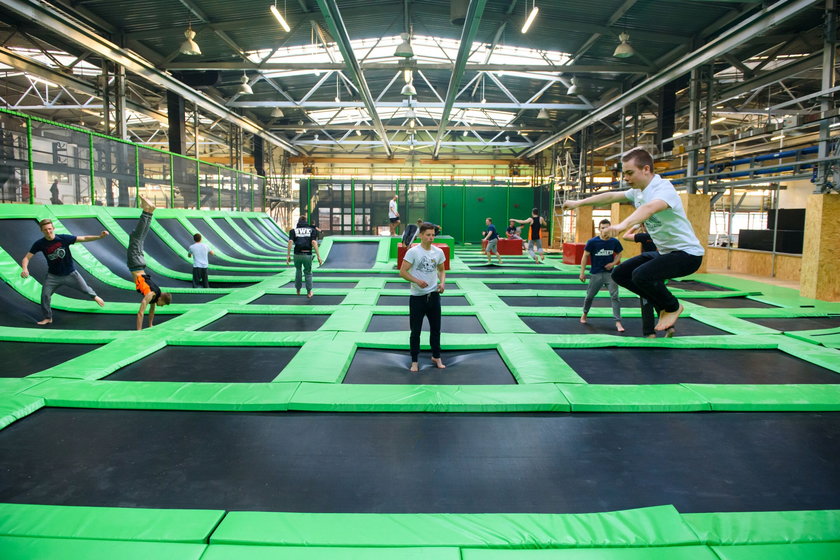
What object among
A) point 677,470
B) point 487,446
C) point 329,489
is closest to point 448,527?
point 329,489

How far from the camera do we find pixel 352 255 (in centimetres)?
1373

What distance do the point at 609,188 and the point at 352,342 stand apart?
47.4ft

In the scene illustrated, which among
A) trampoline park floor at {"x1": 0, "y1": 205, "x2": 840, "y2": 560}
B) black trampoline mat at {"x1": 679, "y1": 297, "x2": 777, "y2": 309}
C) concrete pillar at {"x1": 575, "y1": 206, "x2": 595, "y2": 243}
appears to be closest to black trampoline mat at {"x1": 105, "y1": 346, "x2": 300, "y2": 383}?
trampoline park floor at {"x1": 0, "y1": 205, "x2": 840, "y2": 560}

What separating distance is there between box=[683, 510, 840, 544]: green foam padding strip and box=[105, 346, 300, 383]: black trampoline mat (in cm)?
318

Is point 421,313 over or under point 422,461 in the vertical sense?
over

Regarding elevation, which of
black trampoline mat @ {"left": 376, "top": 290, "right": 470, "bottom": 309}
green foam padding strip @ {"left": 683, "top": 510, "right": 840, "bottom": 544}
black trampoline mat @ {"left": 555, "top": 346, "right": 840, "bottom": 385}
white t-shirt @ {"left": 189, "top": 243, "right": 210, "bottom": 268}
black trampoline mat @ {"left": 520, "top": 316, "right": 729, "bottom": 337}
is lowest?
green foam padding strip @ {"left": 683, "top": 510, "right": 840, "bottom": 544}

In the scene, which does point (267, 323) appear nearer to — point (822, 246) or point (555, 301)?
point (555, 301)

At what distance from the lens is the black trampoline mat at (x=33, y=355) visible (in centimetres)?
426

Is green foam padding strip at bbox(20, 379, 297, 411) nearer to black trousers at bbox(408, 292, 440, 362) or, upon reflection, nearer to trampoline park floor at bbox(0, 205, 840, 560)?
trampoline park floor at bbox(0, 205, 840, 560)

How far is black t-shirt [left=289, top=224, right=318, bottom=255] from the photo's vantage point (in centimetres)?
796

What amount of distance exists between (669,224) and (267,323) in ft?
15.4

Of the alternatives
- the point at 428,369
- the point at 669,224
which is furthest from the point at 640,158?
the point at 428,369

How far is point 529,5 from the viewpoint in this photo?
10789mm

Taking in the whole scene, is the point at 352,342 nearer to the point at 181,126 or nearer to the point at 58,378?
the point at 58,378
